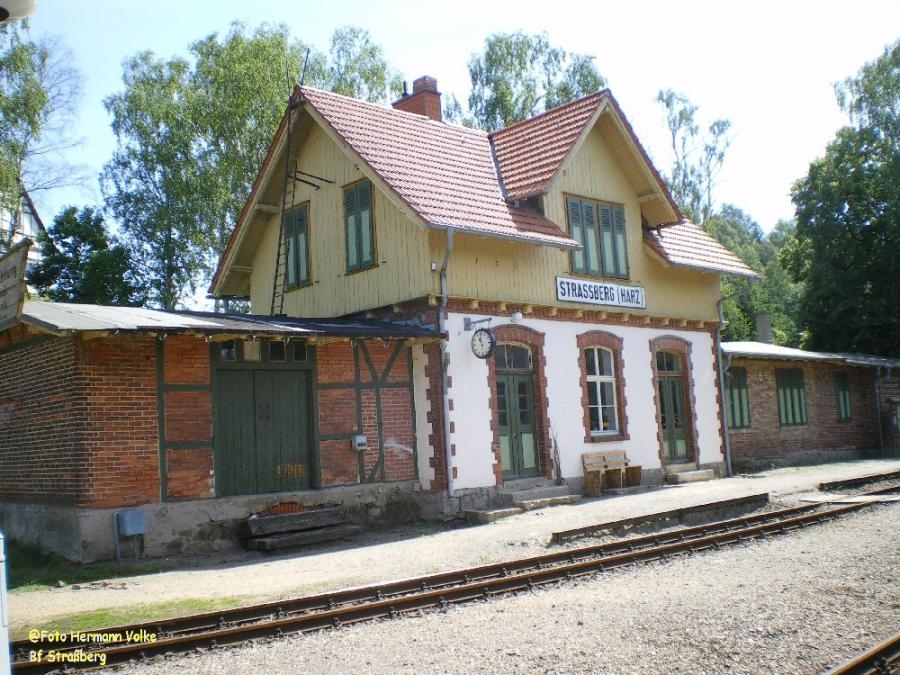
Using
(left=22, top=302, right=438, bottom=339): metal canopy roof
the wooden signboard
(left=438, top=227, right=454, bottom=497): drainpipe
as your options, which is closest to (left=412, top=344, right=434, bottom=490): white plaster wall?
(left=438, top=227, right=454, bottom=497): drainpipe

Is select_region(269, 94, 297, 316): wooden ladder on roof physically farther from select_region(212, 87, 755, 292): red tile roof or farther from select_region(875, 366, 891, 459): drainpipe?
select_region(875, 366, 891, 459): drainpipe

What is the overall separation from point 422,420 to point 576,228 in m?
5.43

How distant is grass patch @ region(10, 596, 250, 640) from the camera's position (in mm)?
7879

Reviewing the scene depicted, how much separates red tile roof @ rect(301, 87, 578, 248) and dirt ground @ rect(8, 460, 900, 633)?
4.77 m

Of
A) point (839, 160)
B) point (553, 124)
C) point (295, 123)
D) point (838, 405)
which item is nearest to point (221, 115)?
point (295, 123)

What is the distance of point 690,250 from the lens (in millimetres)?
20469

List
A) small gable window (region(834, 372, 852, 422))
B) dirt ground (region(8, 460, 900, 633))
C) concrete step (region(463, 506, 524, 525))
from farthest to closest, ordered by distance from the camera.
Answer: small gable window (region(834, 372, 852, 422)), concrete step (region(463, 506, 524, 525)), dirt ground (region(8, 460, 900, 633))

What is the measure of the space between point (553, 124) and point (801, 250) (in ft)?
64.9

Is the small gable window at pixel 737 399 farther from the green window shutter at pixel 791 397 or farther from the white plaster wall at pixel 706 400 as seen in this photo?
the green window shutter at pixel 791 397

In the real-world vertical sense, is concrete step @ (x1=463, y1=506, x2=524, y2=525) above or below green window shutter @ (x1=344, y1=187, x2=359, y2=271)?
below

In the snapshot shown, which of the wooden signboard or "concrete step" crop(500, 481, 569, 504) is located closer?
the wooden signboard

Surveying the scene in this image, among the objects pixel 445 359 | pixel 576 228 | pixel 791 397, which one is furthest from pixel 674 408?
pixel 445 359

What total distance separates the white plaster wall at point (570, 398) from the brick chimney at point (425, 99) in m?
6.09

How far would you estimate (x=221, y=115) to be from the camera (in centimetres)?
2761
